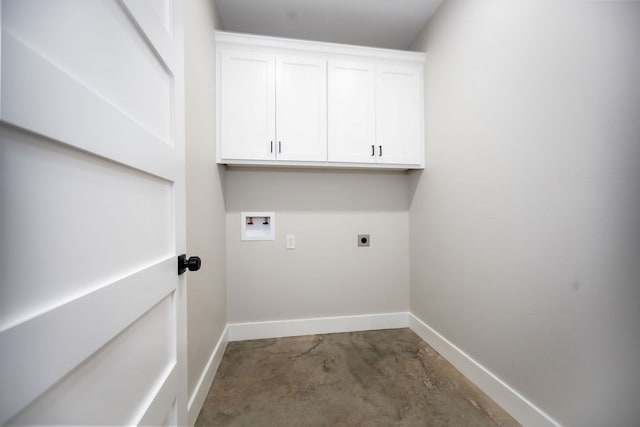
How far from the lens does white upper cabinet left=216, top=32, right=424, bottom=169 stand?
6.01ft

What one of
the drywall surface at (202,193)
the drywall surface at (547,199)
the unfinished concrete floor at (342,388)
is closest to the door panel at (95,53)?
the drywall surface at (202,193)

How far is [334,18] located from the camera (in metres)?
1.94

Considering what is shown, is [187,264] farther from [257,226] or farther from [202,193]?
[257,226]

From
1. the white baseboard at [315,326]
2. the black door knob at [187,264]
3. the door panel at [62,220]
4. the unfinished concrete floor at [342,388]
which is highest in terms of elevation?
the door panel at [62,220]

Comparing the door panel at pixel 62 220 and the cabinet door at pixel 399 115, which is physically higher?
the cabinet door at pixel 399 115

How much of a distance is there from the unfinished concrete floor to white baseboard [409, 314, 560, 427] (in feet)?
0.13

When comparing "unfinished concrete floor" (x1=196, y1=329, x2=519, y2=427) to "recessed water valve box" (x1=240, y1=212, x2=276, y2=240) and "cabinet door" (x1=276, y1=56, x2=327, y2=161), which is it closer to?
"recessed water valve box" (x1=240, y1=212, x2=276, y2=240)

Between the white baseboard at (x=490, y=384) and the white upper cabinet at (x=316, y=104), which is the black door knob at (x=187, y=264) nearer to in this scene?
the white upper cabinet at (x=316, y=104)

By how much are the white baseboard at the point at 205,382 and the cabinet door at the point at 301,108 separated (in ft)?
5.02

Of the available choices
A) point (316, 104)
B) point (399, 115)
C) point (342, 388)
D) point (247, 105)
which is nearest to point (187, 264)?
point (342, 388)

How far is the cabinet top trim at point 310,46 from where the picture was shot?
5.91 ft

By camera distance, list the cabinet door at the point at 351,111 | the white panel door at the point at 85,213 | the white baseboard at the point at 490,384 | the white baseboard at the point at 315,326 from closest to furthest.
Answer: the white panel door at the point at 85,213
the white baseboard at the point at 490,384
the cabinet door at the point at 351,111
the white baseboard at the point at 315,326

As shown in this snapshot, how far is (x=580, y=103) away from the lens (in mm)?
1000

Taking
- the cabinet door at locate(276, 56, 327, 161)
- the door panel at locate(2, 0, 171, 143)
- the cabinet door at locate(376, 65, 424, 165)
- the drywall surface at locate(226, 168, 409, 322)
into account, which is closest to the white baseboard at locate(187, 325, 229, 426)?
the drywall surface at locate(226, 168, 409, 322)
